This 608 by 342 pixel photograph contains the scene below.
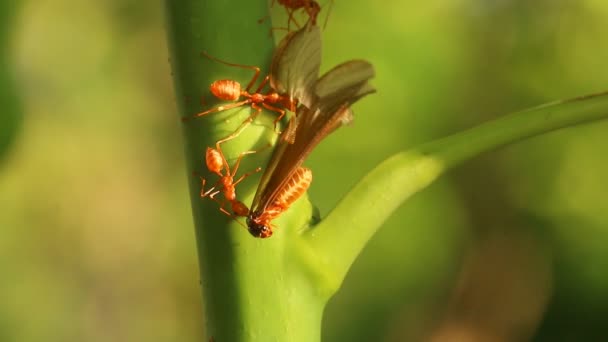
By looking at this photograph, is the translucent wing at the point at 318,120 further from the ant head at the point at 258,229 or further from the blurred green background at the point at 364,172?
the blurred green background at the point at 364,172

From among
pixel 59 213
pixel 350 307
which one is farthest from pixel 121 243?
pixel 350 307

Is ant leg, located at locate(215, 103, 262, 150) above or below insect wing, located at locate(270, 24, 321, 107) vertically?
below

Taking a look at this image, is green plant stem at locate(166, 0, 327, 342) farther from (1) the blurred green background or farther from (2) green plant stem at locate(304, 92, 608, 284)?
(1) the blurred green background

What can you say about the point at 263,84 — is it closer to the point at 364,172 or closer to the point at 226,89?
the point at 226,89

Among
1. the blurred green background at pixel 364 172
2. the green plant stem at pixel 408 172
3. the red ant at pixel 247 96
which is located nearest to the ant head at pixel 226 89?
the red ant at pixel 247 96

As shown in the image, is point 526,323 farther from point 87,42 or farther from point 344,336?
point 87,42

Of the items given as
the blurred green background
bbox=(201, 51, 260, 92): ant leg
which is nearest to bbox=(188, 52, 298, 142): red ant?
bbox=(201, 51, 260, 92): ant leg

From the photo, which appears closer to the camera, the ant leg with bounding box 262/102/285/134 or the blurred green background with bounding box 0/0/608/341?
the ant leg with bounding box 262/102/285/134
